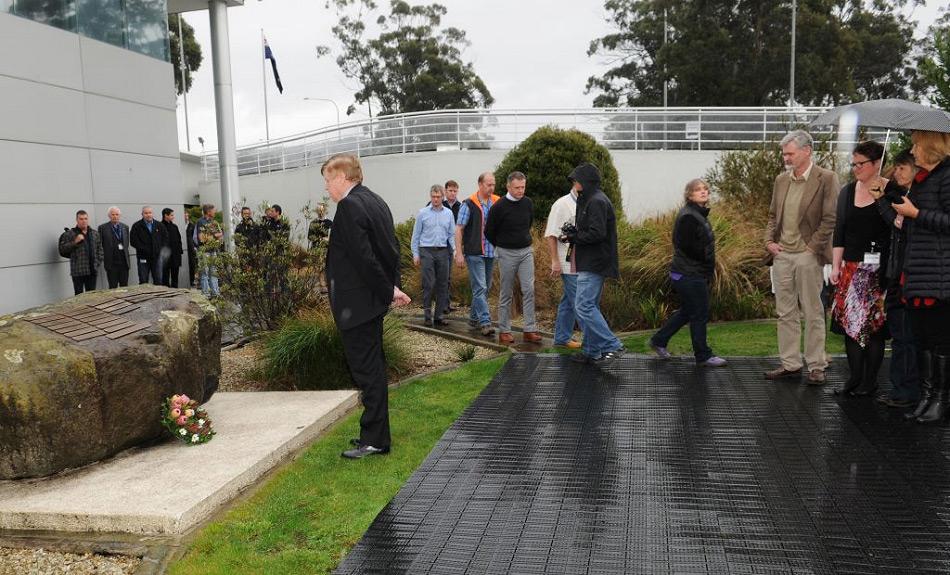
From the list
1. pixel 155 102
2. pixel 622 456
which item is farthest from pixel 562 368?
pixel 155 102

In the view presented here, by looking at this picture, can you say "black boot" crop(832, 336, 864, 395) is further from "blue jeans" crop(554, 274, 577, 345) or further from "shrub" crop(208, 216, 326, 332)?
"shrub" crop(208, 216, 326, 332)

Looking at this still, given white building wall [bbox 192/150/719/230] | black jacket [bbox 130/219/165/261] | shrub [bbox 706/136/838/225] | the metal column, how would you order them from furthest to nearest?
white building wall [bbox 192/150/719/230], the metal column, black jacket [bbox 130/219/165/261], shrub [bbox 706/136/838/225]

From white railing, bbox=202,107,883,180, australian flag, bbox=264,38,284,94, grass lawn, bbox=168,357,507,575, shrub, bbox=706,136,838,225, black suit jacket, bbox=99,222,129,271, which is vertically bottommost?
grass lawn, bbox=168,357,507,575

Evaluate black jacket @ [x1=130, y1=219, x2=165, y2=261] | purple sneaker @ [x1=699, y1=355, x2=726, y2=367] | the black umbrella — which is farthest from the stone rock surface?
black jacket @ [x1=130, y1=219, x2=165, y2=261]

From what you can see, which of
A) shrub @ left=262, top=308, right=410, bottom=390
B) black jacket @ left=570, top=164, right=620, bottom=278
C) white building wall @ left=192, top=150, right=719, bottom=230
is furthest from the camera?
white building wall @ left=192, top=150, right=719, bottom=230

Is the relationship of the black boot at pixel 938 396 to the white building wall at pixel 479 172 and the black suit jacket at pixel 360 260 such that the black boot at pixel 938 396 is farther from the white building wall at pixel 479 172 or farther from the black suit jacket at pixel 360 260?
the white building wall at pixel 479 172

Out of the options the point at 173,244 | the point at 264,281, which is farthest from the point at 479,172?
the point at 264,281

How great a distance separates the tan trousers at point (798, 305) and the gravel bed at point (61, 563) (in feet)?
16.6

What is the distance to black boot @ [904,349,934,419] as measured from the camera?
515 cm

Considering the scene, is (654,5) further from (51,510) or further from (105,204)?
(51,510)

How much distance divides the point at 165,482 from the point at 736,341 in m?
6.16

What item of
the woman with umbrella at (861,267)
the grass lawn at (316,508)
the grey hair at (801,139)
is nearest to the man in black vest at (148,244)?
the grass lawn at (316,508)

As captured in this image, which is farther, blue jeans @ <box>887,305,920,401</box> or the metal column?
the metal column

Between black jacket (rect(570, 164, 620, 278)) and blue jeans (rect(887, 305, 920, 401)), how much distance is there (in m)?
2.40
